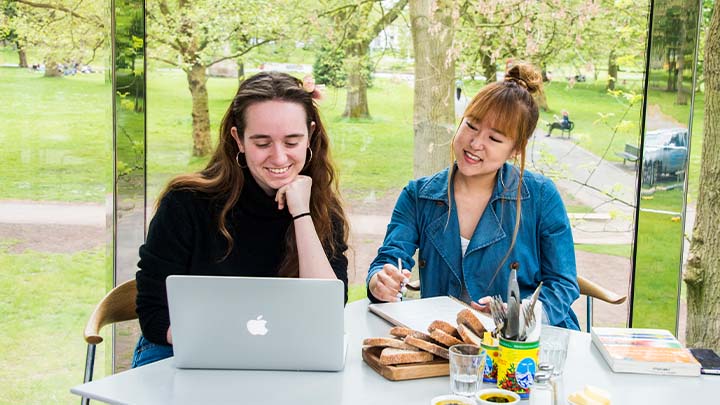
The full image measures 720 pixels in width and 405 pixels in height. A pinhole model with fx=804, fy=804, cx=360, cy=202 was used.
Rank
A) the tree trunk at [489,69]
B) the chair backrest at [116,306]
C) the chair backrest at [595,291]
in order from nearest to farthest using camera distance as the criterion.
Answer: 1. the chair backrest at [116,306]
2. the chair backrest at [595,291]
3. the tree trunk at [489,69]

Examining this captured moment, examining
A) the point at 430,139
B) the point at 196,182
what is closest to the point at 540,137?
the point at 430,139

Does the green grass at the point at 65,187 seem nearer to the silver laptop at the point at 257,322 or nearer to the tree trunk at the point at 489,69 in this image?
the tree trunk at the point at 489,69

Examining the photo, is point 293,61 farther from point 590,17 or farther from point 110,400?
point 110,400

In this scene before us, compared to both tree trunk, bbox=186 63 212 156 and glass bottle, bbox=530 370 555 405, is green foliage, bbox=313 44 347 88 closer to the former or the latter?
tree trunk, bbox=186 63 212 156

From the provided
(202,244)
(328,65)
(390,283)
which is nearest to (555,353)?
(390,283)

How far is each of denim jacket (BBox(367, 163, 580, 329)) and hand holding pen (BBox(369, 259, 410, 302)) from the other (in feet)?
0.51

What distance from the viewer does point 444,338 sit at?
1793mm

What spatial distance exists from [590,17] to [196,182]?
79.1 inches

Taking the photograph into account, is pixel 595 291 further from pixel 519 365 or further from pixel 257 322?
pixel 257 322

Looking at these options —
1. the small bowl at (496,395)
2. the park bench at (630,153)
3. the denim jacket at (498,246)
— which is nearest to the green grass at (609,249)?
the park bench at (630,153)

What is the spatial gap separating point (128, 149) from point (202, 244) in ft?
3.54

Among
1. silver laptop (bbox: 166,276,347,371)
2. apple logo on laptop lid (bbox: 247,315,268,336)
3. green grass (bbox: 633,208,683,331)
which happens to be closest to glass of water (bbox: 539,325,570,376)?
silver laptop (bbox: 166,276,347,371)

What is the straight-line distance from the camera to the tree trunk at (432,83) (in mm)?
3518

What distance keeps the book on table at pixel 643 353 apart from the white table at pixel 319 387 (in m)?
0.02
